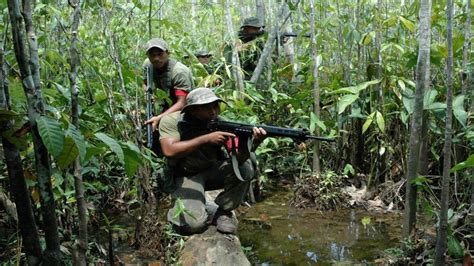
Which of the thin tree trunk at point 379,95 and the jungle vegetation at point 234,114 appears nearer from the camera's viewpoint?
the jungle vegetation at point 234,114

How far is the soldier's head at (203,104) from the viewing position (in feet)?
11.8

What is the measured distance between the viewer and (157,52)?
4355mm

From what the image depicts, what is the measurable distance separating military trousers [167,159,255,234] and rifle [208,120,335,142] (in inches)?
16.0

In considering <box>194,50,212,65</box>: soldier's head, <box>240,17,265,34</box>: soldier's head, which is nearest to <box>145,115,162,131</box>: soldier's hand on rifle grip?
<box>240,17,265,34</box>: soldier's head

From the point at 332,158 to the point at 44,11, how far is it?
11.1 feet

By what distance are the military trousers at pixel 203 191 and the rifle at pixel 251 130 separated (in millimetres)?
406

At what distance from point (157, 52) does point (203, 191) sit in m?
1.35

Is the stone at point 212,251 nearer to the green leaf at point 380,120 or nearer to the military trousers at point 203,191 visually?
the military trousers at point 203,191

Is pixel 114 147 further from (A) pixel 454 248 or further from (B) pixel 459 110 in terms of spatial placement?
(B) pixel 459 110

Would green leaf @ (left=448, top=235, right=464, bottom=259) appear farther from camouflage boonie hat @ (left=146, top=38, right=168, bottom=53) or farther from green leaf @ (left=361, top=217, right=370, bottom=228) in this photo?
camouflage boonie hat @ (left=146, top=38, right=168, bottom=53)

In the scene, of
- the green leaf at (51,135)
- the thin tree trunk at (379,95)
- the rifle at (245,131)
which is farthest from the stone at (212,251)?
the thin tree trunk at (379,95)

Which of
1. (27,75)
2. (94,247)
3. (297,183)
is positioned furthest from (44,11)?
(297,183)

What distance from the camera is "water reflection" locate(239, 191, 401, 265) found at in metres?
3.78

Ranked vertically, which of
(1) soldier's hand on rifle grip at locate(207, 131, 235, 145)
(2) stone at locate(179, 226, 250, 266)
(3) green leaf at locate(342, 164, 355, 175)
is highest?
(1) soldier's hand on rifle grip at locate(207, 131, 235, 145)
